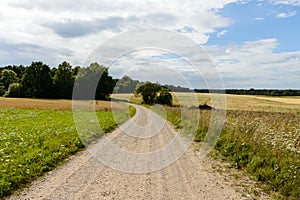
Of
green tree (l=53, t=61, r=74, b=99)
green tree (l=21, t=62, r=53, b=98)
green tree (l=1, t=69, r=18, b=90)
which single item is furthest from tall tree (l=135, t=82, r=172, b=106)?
green tree (l=1, t=69, r=18, b=90)

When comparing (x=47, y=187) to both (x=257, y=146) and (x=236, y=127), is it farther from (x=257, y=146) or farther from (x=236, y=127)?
(x=236, y=127)

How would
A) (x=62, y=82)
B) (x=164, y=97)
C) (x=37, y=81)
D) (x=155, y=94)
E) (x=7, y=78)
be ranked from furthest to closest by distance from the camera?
(x=7, y=78)
(x=62, y=82)
(x=37, y=81)
(x=155, y=94)
(x=164, y=97)

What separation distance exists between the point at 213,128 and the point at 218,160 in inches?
211

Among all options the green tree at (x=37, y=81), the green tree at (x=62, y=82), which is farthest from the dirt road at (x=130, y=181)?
the green tree at (x=37, y=81)

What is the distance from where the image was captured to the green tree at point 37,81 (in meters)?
79.9

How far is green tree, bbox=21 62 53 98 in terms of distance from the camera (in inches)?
3145

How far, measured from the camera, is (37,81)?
80.6 meters

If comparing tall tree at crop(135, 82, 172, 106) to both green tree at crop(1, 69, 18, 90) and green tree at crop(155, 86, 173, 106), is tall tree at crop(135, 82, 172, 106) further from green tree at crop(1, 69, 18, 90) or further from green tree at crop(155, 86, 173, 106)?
green tree at crop(1, 69, 18, 90)

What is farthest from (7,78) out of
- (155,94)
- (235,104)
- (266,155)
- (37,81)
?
(266,155)

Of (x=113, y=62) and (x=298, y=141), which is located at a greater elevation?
(x=113, y=62)

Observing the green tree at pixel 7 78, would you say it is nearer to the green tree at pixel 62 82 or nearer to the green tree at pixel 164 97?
the green tree at pixel 62 82

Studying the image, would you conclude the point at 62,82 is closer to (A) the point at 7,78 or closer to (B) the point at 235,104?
(A) the point at 7,78

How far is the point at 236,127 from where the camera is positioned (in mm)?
13141

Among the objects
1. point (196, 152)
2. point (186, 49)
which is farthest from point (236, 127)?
point (186, 49)
